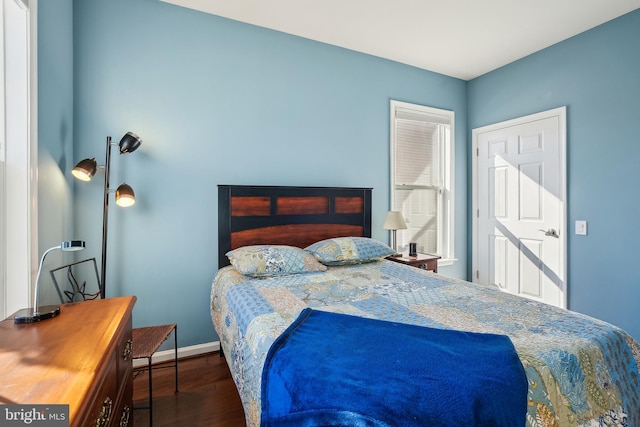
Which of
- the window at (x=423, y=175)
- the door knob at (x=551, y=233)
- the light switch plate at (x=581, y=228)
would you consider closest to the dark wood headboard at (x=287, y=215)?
the window at (x=423, y=175)

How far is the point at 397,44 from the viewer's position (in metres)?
3.02

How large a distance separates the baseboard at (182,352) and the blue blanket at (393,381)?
175 centimetres

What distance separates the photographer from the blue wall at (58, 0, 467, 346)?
223cm

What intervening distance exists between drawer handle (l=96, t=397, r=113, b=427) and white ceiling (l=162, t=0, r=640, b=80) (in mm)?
2640

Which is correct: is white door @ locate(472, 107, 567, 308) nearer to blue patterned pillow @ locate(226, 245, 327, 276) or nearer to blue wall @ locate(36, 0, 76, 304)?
blue patterned pillow @ locate(226, 245, 327, 276)

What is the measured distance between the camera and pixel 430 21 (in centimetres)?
265

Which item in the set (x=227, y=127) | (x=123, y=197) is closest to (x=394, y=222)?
(x=227, y=127)

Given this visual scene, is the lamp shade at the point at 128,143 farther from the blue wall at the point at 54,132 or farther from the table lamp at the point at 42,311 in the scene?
the table lamp at the point at 42,311

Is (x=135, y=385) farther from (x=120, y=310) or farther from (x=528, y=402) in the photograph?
(x=528, y=402)

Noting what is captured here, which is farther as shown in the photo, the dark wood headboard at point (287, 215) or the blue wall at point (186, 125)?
the dark wood headboard at point (287, 215)

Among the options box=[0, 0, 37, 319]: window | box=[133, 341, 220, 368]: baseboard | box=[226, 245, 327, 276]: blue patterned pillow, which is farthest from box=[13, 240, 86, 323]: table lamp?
box=[133, 341, 220, 368]: baseboard

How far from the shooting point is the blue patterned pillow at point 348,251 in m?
2.50

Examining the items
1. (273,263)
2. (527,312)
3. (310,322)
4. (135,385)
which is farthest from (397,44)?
(135,385)

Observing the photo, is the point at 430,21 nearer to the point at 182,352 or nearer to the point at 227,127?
the point at 227,127
